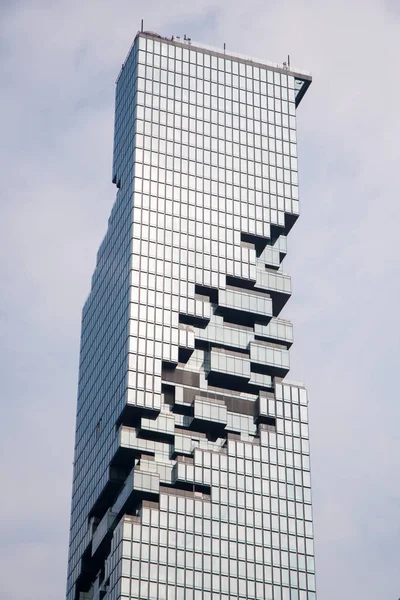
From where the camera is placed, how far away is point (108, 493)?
196 m

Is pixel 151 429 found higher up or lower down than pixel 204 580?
higher up

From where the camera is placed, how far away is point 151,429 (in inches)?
7505

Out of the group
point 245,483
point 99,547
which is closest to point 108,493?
point 99,547

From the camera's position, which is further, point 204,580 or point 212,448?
point 212,448

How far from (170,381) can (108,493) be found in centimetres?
1851

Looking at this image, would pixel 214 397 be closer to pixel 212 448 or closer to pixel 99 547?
pixel 212 448

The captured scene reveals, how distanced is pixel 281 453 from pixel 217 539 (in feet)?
59.1

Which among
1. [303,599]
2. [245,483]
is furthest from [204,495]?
[303,599]

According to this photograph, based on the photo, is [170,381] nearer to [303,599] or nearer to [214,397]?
[214,397]

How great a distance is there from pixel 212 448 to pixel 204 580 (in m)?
20.6

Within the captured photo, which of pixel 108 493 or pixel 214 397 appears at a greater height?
pixel 214 397

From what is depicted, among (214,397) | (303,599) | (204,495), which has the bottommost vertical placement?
(303,599)

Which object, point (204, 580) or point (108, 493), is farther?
point (108, 493)

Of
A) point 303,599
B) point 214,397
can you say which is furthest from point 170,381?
point 303,599
